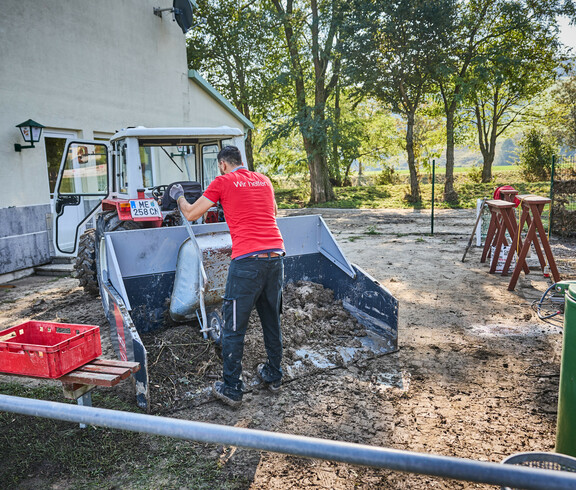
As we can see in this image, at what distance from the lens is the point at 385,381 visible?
392cm

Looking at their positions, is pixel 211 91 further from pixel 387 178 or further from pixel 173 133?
pixel 387 178

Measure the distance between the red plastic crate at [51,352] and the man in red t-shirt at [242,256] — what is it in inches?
36.9

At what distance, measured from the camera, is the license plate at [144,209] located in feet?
17.0

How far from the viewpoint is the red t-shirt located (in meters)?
3.55

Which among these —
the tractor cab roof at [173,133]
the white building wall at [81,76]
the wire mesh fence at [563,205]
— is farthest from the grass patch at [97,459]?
the wire mesh fence at [563,205]

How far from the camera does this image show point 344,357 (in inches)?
168

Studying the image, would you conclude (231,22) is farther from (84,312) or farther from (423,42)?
(84,312)

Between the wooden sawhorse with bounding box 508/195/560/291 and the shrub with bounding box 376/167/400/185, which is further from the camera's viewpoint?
the shrub with bounding box 376/167/400/185

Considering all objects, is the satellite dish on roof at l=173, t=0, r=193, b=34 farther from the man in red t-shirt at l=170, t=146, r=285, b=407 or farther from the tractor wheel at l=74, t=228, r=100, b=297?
the man in red t-shirt at l=170, t=146, r=285, b=407

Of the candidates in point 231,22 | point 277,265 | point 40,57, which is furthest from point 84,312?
point 231,22

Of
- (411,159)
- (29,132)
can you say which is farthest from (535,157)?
(29,132)

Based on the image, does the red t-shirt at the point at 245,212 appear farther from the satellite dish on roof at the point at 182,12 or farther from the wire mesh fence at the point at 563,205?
the satellite dish on roof at the point at 182,12

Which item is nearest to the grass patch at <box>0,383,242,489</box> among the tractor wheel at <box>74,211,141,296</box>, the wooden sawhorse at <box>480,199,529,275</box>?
the tractor wheel at <box>74,211,141,296</box>

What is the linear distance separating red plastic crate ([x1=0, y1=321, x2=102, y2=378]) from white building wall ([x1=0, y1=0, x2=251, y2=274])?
566 centimetres
